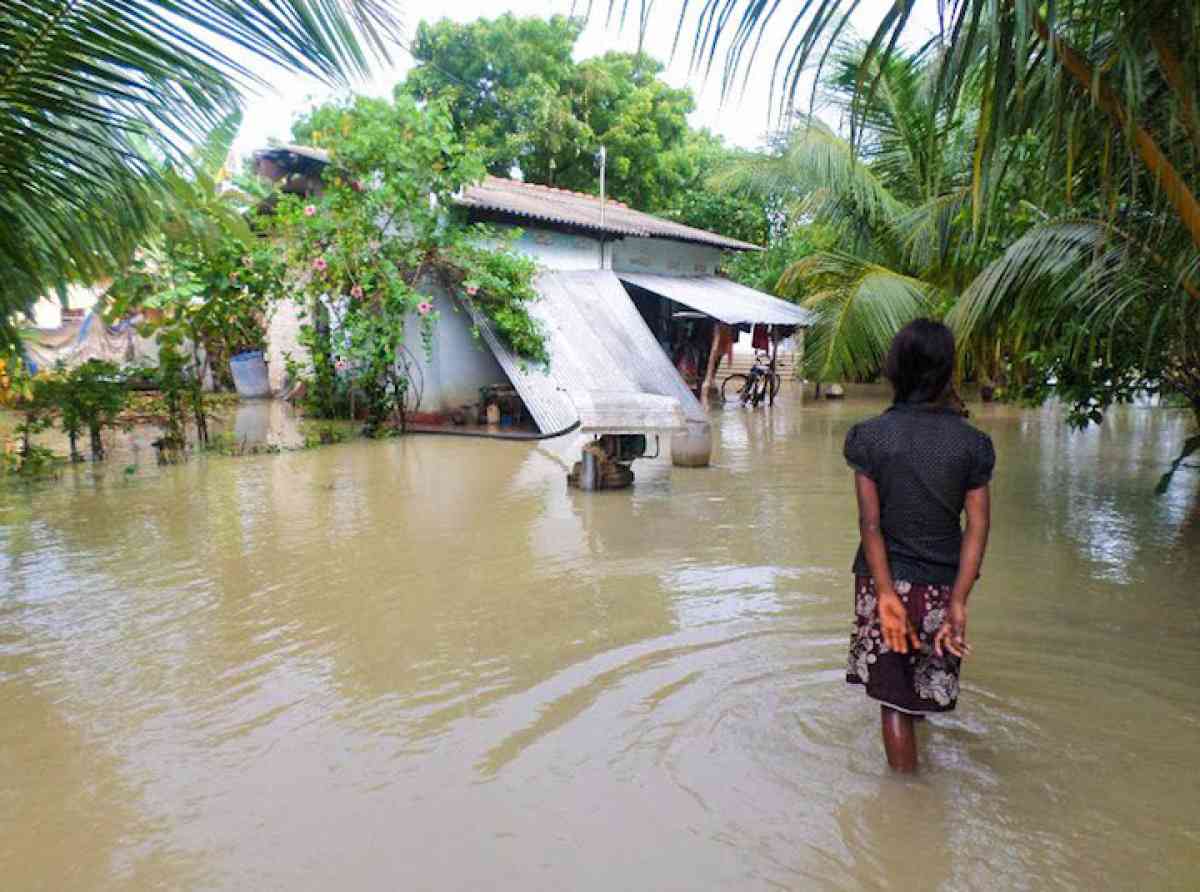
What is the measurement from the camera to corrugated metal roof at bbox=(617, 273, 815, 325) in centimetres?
1619

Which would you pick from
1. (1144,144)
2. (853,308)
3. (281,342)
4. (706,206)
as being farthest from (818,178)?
(1144,144)

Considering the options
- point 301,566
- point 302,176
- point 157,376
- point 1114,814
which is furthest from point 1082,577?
point 302,176

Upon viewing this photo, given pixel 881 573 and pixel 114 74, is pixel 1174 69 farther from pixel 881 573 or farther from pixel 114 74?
pixel 114 74

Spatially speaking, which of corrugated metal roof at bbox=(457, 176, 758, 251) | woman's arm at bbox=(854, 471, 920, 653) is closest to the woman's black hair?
woman's arm at bbox=(854, 471, 920, 653)

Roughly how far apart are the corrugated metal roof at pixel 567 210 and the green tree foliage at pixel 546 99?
4.28 metres

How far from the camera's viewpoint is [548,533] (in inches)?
267

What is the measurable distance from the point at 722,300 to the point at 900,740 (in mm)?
14628

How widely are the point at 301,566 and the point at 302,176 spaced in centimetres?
935

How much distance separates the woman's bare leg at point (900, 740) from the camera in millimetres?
3113

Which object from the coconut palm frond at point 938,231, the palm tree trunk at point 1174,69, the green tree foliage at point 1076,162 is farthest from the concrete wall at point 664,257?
the palm tree trunk at point 1174,69

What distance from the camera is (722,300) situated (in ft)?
56.6

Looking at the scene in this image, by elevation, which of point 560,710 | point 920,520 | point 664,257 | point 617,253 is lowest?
point 560,710

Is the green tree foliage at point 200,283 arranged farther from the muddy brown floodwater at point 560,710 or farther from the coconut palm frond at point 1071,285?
the coconut palm frond at point 1071,285

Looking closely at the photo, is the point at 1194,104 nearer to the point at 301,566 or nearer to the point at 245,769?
the point at 245,769
